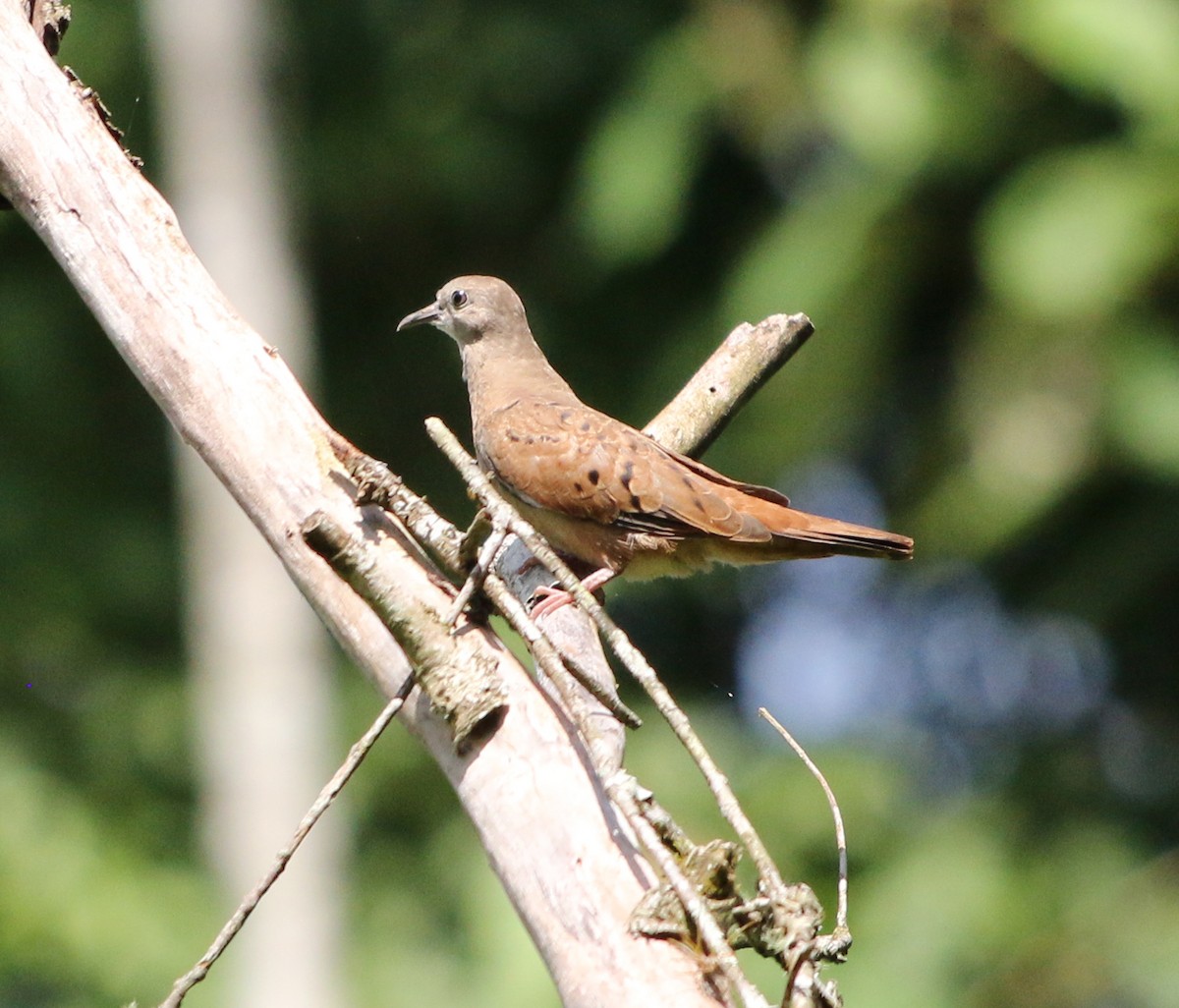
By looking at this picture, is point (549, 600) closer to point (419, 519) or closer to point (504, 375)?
point (419, 519)

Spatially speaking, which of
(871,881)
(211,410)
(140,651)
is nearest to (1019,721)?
(871,881)

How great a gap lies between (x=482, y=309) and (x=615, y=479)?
1.01m

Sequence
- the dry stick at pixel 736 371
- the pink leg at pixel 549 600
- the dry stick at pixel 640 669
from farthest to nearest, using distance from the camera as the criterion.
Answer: the dry stick at pixel 736 371 < the pink leg at pixel 549 600 < the dry stick at pixel 640 669

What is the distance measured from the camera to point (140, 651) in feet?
34.1

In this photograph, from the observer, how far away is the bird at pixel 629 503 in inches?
171

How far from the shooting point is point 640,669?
2.53 metres

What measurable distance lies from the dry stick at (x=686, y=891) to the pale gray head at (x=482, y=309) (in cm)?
283

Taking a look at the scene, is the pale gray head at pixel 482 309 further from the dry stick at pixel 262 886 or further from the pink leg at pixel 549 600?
the dry stick at pixel 262 886

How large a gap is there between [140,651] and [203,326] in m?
7.69

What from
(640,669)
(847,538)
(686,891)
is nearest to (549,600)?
(847,538)

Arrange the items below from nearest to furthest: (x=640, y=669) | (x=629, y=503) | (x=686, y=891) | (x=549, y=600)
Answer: (x=686, y=891), (x=640, y=669), (x=549, y=600), (x=629, y=503)

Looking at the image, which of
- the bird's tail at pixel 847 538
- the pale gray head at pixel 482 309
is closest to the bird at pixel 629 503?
the bird's tail at pixel 847 538

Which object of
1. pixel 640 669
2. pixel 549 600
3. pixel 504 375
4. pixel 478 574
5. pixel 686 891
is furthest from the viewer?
pixel 504 375

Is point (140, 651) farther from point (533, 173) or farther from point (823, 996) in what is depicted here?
point (823, 996)
